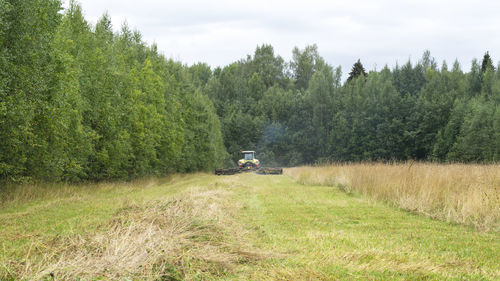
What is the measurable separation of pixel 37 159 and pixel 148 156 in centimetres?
1281

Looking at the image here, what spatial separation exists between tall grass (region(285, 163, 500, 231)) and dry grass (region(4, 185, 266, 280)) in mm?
5262

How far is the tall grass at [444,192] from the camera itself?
9.23 metres

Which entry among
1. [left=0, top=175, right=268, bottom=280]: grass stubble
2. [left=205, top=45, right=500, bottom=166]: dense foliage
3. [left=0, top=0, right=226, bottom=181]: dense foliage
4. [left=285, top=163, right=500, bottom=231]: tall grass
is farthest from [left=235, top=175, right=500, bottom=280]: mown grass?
[left=205, top=45, right=500, bottom=166]: dense foliage

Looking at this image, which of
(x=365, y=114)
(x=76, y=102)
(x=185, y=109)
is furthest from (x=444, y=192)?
(x=365, y=114)

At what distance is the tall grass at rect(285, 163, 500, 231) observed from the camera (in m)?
9.23

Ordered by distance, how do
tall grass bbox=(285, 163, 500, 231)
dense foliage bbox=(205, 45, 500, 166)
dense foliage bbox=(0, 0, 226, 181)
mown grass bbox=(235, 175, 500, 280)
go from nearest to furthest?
mown grass bbox=(235, 175, 500, 280) → tall grass bbox=(285, 163, 500, 231) → dense foliage bbox=(0, 0, 226, 181) → dense foliage bbox=(205, 45, 500, 166)

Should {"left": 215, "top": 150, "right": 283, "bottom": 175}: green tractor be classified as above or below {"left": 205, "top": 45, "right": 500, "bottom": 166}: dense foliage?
below

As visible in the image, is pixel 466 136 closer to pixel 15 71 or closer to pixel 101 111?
pixel 101 111

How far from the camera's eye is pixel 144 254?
512 cm

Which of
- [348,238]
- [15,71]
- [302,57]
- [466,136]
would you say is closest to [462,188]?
[348,238]

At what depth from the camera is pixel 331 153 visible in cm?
7494

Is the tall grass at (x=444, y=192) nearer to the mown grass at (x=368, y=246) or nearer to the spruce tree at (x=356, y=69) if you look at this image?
the mown grass at (x=368, y=246)

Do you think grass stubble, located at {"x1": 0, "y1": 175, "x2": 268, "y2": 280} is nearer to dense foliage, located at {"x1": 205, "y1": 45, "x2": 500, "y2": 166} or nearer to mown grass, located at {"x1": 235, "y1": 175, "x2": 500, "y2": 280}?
mown grass, located at {"x1": 235, "y1": 175, "x2": 500, "y2": 280}

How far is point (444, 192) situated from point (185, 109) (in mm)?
33179
